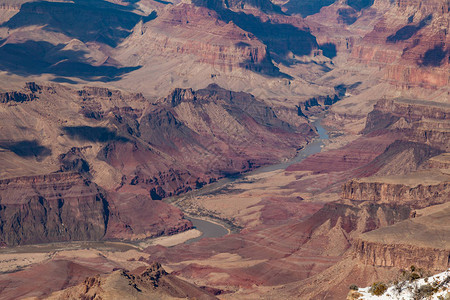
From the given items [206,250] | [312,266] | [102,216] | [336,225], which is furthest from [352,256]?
[102,216]

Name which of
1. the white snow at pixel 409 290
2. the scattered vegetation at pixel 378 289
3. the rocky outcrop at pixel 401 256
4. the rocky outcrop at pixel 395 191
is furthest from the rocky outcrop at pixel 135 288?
the white snow at pixel 409 290

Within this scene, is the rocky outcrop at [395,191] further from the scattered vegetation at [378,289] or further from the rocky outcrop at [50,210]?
the scattered vegetation at [378,289]

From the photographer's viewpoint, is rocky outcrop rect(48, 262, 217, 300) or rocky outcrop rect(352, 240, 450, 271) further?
rocky outcrop rect(352, 240, 450, 271)

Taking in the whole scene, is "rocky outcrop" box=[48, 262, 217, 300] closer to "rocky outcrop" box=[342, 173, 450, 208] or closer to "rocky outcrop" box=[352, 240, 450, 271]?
"rocky outcrop" box=[352, 240, 450, 271]

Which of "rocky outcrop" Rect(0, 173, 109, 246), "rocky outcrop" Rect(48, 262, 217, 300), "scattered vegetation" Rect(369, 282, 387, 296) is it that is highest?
"scattered vegetation" Rect(369, 282, 387, 296)

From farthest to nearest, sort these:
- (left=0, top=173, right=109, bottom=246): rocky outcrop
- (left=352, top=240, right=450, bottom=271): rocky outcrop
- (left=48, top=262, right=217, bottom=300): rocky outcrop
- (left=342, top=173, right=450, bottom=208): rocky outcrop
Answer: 1. (left=0, top=173, right=109, bottom=246): rocky outcrop
2. (left=342, top=173, right=450, bottom=208): rocky outcrop
3. (left=352, top=240, right=450, bottom=271): rocky outcrop
4. (left=48, top=262, right=217, bottom=300): rocky outcrop

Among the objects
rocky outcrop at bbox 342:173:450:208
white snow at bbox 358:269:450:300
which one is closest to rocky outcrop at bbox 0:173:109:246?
rocky outcrop at bbox 342:173:450:208

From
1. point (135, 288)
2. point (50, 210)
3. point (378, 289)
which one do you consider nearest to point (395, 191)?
point (135, 288)

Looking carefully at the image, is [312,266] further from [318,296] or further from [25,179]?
[25,179]

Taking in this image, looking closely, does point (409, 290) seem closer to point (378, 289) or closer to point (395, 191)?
point (378, 289)

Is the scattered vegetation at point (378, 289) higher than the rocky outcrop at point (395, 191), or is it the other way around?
the scattered vegetation at point (378, 289)

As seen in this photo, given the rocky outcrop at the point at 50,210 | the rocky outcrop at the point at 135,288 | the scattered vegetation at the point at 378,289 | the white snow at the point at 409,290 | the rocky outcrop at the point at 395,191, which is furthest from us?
the rocky outcrop at the point at 50,210
